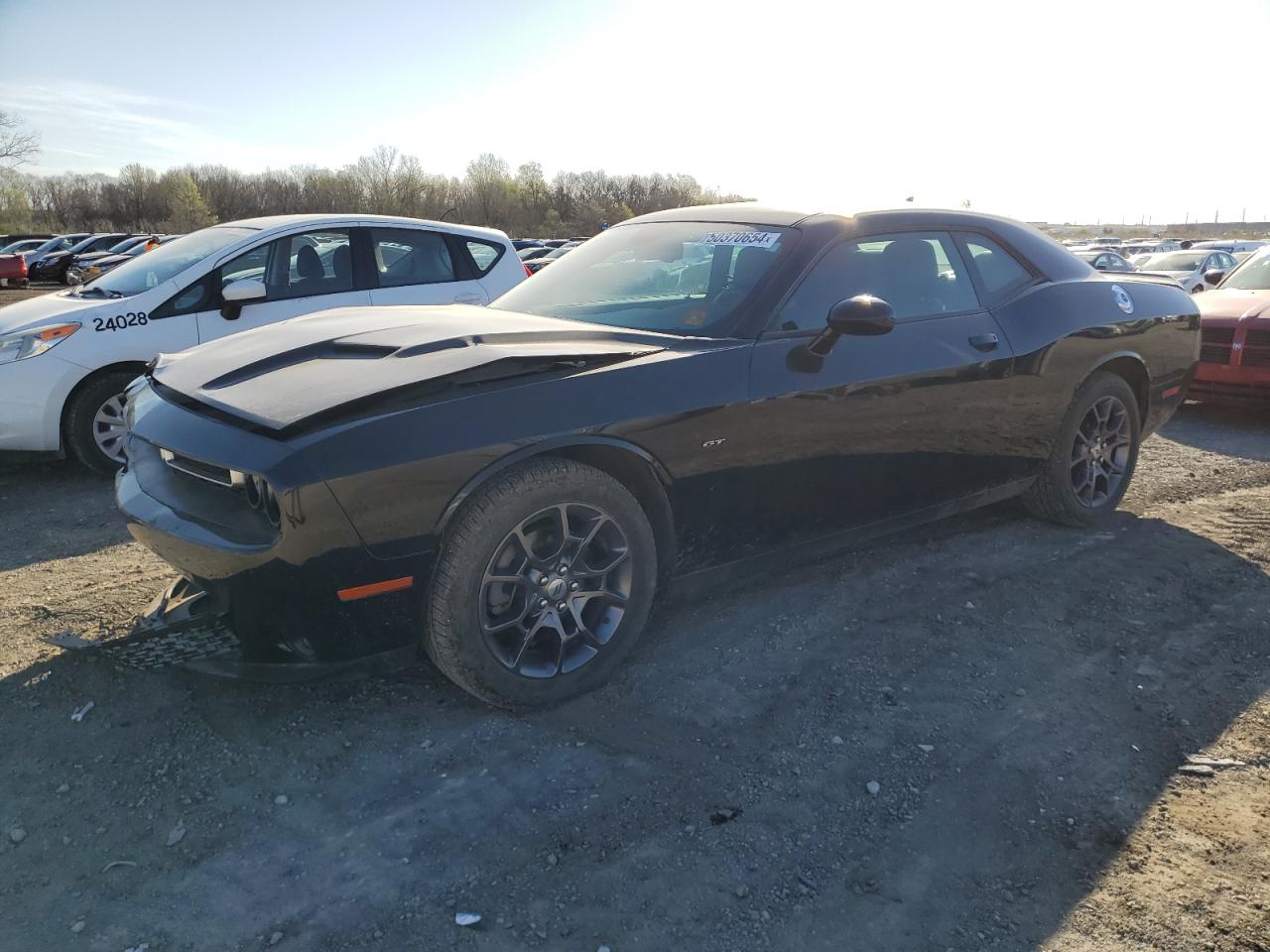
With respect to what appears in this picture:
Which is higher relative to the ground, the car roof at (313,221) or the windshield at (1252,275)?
the car roof at (313,221)

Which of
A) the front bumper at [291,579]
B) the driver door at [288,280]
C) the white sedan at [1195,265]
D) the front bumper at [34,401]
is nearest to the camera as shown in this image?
the front bumper at [291,579]

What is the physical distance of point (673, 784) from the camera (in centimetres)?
257

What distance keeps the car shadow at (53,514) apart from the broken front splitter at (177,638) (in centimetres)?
163

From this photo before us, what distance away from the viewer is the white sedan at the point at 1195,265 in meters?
16.3

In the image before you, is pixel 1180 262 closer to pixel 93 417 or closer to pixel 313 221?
pixel 313 221

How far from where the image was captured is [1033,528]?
4738mm

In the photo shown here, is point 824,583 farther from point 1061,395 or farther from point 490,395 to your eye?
point 490,395

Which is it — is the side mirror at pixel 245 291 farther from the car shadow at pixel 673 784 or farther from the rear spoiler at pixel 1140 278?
the rear spoiler at pixel 1140 278

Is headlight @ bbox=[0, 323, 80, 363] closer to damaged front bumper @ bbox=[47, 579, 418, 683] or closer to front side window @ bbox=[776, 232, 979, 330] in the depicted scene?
damaged front bumper @ bbox=[47, 579, 418, 683]

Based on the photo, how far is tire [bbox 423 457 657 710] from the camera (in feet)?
8.75

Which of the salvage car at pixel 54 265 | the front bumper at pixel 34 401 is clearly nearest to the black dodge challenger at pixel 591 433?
the front bumper at pixel 34 401

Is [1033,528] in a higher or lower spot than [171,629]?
lower

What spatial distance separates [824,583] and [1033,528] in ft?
4.78

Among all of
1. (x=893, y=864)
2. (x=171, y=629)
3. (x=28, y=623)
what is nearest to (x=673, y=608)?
(x=893, y=864)
